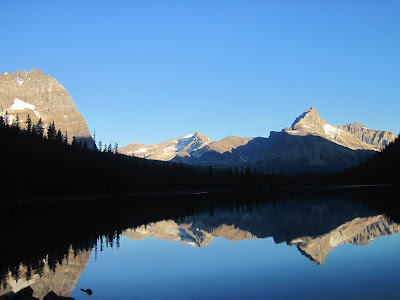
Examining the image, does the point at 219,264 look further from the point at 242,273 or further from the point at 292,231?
the point at 292,231

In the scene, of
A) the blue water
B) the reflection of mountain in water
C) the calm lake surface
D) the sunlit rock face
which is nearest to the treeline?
the reflection of mountain in water

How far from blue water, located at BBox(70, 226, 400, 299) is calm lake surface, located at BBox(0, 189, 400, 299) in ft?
0.24

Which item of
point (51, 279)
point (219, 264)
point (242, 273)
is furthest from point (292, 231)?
point (51, 279)

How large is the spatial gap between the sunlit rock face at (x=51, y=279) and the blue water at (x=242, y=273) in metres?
0.94

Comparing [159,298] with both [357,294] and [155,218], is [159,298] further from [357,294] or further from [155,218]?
[155,218]

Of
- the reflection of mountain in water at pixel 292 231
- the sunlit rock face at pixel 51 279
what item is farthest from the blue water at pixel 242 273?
the reflection of mountain in water at pixel 292 231

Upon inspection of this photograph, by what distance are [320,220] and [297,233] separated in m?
18.0

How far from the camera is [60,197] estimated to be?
136 metres

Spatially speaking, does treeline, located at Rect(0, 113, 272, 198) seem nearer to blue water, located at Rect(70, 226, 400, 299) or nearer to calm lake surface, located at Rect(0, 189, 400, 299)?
calm lake surface, located at Rect(0, 189, 400, 299)

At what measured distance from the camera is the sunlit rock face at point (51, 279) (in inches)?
1072

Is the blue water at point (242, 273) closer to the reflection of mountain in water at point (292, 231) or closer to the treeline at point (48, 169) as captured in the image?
the reflection of mountain in water at point (292, 231)

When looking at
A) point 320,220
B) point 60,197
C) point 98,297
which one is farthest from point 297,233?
point 60,197

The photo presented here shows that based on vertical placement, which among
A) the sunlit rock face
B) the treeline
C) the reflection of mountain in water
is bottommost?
the reflection of mountain in water

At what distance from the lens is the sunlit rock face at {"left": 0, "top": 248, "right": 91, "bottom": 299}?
1072 inches
